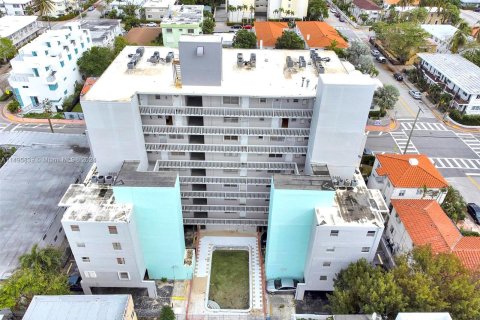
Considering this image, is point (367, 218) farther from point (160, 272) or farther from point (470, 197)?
point (470, 197)

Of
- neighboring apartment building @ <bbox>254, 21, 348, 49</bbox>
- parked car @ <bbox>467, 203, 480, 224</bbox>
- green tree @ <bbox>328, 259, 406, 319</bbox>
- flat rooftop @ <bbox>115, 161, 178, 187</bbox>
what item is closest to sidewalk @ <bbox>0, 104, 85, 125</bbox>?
flat rooftop @ <bbox>115, 161, 178, 187</bbox>

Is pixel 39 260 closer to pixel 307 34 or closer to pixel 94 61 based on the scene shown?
pixel 94 61

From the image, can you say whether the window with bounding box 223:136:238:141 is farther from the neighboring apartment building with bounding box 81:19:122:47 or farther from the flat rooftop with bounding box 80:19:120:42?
the flat rooftop with bounding box 80:19:120:42

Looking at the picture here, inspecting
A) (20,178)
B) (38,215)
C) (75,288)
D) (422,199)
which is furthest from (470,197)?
(20,178)

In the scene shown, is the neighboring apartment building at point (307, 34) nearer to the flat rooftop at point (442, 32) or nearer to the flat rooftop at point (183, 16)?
the flat rooftop at point (183, 16)

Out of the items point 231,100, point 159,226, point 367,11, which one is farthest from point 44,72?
point 367,11
